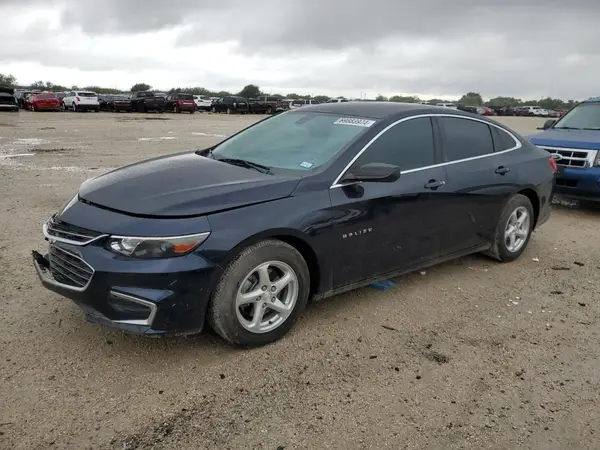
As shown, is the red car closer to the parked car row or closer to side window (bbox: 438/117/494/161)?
the parked car row

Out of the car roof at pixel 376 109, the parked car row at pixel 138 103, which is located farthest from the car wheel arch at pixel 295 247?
the parked car row at pixel 138 103

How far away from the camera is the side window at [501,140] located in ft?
17.7

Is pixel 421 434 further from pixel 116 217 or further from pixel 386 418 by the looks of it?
pixel 116 217

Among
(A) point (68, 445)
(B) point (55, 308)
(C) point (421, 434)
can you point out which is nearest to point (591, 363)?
(C) point (421, 434)

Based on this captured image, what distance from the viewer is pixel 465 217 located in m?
4.87

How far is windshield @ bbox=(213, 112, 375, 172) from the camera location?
4.14 meters

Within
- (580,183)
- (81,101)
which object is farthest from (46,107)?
(580,183)

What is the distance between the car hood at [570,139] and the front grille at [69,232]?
278 inches

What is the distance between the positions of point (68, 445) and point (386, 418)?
1647 mm

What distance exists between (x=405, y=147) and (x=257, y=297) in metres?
1.86

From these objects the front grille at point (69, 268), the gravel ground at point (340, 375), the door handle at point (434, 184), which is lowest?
the gravel ground at point (340, 375)

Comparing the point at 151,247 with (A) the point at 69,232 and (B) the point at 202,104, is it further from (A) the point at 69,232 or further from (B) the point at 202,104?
(B) the point at 202,104

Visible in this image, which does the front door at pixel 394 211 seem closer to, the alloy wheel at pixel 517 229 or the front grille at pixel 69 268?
the alloy wheel at pixel 517 229

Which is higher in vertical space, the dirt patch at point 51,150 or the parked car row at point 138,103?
the parked car row at point 138,103
